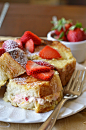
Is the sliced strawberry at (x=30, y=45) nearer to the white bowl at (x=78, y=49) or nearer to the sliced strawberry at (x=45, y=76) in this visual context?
the sliced strawberry at (x=45, y=76)

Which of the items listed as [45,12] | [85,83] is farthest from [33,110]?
[45,12]

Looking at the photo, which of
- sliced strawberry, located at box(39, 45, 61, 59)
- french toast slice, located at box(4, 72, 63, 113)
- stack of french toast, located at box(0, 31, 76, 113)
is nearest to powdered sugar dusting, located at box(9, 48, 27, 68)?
stack of french toast, located at box(0, 31, 76, 113)

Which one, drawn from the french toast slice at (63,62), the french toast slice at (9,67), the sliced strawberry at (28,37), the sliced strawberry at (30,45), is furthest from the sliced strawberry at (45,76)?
the sliced strawberry at (28,37)

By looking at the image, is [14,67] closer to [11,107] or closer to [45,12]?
[11,107]

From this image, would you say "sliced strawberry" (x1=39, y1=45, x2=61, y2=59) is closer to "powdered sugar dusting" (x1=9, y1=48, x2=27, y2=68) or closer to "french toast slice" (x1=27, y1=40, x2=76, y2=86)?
"french toast slice" (x1=27, y1=40, x2=76, y2=86)

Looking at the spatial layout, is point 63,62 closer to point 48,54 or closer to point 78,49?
point 48,54

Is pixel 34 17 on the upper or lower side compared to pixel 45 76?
upper

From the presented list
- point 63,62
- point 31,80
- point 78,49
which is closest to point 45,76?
point 31,80
